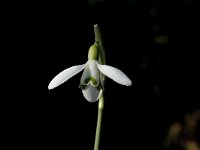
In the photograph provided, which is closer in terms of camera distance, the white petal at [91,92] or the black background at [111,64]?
the white petal at [91,92]

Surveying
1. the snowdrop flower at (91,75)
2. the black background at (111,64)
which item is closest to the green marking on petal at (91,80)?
the snowdrop flower at (91,75)

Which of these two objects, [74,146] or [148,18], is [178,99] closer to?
[148,18]

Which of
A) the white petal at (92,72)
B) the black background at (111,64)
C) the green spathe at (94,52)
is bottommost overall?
the white petal at (92,72)

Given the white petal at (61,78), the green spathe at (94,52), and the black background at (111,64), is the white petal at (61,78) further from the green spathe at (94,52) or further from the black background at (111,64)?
the black background at (111,64)

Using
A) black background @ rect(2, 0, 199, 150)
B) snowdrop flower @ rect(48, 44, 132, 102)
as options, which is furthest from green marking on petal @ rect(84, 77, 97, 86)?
black background @ rect(2, 0, 199, 150)

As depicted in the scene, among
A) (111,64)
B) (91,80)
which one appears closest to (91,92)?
(91,80)

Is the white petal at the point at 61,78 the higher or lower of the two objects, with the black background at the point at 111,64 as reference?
lower

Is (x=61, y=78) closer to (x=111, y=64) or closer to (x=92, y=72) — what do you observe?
(x=92, y=72)

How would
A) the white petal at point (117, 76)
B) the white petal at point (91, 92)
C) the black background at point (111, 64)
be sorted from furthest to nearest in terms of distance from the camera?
the black background at point (111, 64)
the white petal at point (91, 92)
the white petal at point (117, 76)

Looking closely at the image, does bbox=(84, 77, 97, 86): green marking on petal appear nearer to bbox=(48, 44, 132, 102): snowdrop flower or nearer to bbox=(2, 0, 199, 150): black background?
bbox=(48, 44, 132, 102): snowdrop flower

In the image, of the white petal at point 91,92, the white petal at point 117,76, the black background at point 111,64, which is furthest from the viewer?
the black background at point 111,64
